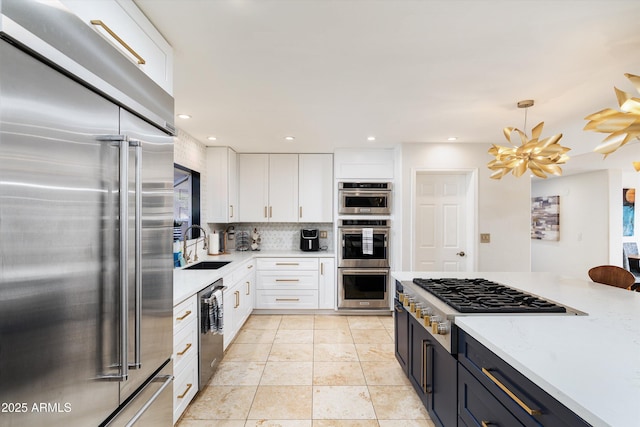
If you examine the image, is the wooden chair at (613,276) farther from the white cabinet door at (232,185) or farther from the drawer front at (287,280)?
the white cabinet door at (232,185)

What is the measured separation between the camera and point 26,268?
755 millimetres

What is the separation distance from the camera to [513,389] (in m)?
1.14

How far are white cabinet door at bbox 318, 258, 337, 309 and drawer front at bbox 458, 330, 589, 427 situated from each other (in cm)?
285

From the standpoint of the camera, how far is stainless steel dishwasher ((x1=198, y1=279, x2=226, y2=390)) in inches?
92.3

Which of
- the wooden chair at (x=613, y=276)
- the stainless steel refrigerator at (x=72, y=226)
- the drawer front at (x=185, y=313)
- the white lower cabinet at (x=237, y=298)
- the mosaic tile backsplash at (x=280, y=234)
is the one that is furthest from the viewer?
the mosaic tile backsplash at (x=280, y=234)

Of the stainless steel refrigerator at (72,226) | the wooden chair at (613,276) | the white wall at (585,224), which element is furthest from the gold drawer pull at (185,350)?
the white wall at (585,224)

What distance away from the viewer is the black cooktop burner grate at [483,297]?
5.35 feet

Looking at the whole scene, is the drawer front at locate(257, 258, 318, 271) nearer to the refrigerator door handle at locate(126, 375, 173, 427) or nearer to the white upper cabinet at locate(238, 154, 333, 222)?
the white upper cabinet at locate(238, 154, 333, 222)

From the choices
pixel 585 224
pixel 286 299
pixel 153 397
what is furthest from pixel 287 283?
pixel 585 224

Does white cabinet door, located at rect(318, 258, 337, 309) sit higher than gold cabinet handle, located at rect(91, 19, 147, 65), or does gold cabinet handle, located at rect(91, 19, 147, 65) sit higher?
gold cabinet handle, located at rect(91, 19, 147, 65)

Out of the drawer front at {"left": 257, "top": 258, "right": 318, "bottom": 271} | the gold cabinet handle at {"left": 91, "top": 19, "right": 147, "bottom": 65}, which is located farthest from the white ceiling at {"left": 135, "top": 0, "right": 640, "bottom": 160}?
the drawer front at {"left": 257, "top": 258, "right": 318, "bottom": 271}

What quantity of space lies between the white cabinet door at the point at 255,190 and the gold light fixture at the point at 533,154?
3.03 meters

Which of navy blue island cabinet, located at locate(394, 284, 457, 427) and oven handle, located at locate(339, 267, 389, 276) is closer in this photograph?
navy blue island cabinet, located at locate(394, 284, 457, 427)

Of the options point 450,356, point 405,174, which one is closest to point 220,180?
point 405,174
